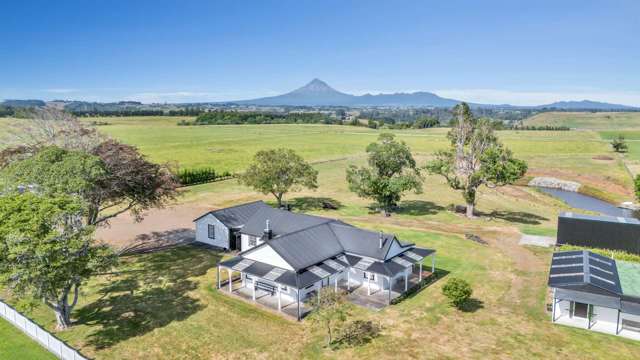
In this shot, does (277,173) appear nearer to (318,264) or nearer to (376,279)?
(318,264)

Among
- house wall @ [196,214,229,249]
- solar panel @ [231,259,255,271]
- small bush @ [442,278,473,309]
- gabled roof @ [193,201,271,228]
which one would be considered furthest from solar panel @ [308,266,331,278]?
house wall @ [196,214,229,249]

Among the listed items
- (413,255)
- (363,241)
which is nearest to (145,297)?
(363,241)

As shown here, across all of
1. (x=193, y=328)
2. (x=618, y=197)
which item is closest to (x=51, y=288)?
(x=193, y=328)

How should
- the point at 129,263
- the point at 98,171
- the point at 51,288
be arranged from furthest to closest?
1. the point at 129,263
2. the point at 98,171
3. the point at 51,288

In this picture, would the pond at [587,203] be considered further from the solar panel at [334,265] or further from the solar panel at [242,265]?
the solar panel at [242,265]

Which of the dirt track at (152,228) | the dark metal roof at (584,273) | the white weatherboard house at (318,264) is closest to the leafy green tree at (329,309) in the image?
the white weatherboard house at (318,264)

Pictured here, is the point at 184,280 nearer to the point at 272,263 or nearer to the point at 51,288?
the point at 272,263

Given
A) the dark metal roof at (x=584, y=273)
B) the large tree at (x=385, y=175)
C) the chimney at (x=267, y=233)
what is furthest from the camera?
the large tree at (x=385, y=175)
